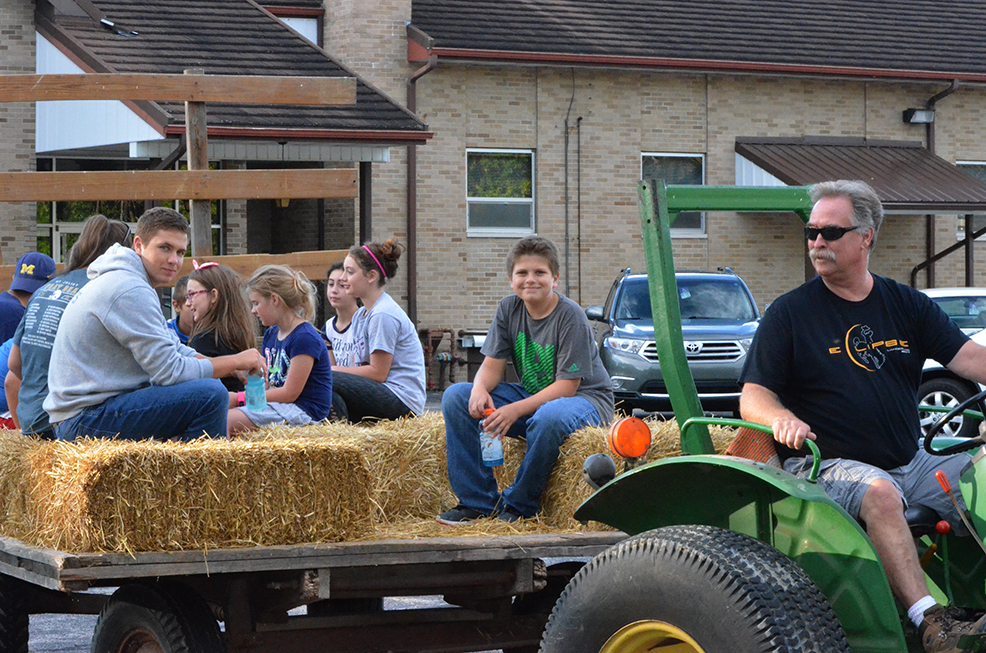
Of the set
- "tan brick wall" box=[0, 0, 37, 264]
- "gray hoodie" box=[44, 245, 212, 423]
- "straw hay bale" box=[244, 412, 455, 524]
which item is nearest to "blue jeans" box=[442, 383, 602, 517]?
"straw hay bale" box=[244, 412, 455, 524]

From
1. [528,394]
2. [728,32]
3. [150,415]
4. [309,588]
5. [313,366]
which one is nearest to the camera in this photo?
[309,588]

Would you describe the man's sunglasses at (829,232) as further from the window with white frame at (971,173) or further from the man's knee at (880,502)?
the window with white frame at (971,173)

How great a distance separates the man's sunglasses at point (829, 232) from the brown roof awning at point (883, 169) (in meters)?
19.2

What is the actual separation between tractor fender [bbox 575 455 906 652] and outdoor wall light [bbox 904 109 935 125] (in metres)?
23.6

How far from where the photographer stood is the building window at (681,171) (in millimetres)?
24344

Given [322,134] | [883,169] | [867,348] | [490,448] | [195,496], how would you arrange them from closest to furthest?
[867,348], [195,496], [490,448], [322,134], [883,169]

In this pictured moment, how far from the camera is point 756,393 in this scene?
3.91m

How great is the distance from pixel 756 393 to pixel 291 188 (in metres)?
5.72

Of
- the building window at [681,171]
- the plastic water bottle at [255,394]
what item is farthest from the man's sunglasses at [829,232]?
the building window at [681,171]

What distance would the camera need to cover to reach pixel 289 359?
6395 millimetres

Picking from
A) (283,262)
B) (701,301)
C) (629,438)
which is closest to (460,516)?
(629,438)

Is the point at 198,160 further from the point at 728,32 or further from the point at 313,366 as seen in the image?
the point at 728,32

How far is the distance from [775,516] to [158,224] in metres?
2.88

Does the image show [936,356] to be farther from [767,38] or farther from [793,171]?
[767,38]
